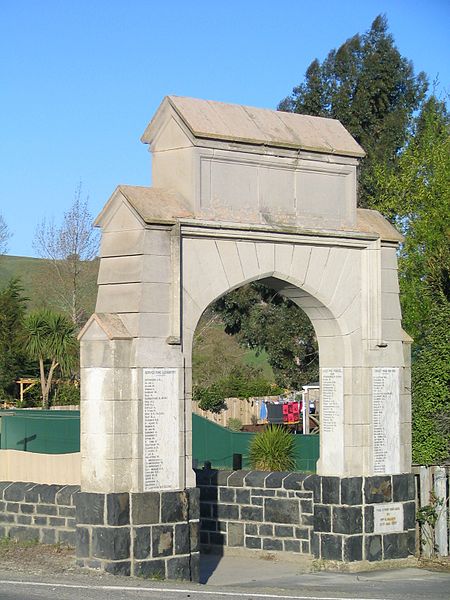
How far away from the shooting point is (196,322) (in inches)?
582

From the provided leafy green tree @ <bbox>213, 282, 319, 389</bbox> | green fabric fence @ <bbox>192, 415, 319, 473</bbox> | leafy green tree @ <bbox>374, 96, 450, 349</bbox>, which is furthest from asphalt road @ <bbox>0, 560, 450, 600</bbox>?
leafy green tree @ <bbox>213, 282, 319, 389</bbox>

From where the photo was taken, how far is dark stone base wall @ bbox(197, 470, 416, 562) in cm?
1611

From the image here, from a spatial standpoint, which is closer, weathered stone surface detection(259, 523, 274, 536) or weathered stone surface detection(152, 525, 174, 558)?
weathered stone surface detection(152, 525, 174, 558)

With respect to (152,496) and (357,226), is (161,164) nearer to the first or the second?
(357,226)

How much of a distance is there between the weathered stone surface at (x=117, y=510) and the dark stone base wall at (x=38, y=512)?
3.40ft

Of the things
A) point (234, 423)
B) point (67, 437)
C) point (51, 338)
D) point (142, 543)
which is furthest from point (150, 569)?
point (234, 423)

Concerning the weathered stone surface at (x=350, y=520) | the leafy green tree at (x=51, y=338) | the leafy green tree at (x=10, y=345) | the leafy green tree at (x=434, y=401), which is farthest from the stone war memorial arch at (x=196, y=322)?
the leafy green tree at (x=10, y=345)

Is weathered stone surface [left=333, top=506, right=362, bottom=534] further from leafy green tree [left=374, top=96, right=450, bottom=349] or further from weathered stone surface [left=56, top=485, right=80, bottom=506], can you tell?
leafy green tree [left=374, top=96, right=450, bottom=349]

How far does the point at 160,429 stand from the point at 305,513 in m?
3.32

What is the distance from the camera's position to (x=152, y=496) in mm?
14188

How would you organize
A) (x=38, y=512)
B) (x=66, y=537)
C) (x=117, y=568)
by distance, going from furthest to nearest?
(x=38, y=512) < (x=66, y=537) < (x=117, y=568)

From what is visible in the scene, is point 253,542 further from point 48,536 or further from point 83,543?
point 83,543

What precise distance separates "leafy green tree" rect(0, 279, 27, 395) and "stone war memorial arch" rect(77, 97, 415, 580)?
79.7ft

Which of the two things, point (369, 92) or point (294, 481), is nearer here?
point (294, 481)
